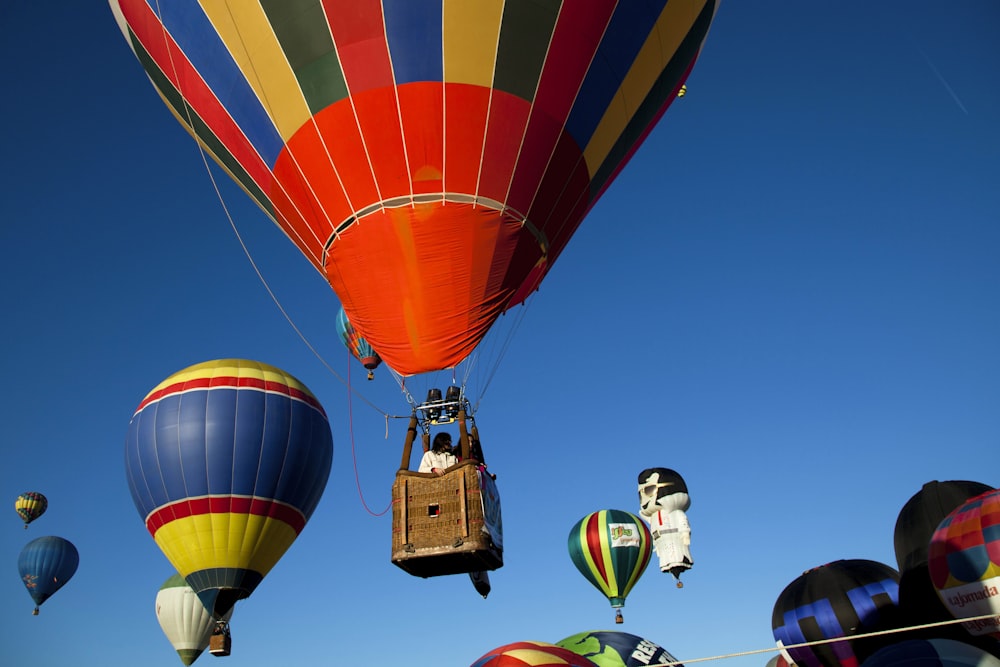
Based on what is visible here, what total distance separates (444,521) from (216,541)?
682 cm

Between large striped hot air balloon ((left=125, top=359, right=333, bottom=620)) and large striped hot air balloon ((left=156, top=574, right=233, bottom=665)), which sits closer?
large striped hot air balloon ((left=125, top=359, right=333, bottom=620))

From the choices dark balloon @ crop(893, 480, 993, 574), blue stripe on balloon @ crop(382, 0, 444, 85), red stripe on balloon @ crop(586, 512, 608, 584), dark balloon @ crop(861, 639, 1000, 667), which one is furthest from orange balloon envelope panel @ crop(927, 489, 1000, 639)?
red stripe on balloon @ crop(586, 512, 608, 584)

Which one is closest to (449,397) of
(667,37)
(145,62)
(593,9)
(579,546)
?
(593,9)

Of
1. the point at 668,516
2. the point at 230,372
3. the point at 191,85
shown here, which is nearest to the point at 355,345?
the point at 230,372

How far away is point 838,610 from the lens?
992 cm

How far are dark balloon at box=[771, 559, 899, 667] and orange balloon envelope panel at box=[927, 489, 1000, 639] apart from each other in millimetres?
2710

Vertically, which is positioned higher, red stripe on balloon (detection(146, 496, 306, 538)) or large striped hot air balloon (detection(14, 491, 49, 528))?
large striped hot air balloon (detection(14, 491, 49, 528))

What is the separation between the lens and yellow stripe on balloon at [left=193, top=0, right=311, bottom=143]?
6688mm

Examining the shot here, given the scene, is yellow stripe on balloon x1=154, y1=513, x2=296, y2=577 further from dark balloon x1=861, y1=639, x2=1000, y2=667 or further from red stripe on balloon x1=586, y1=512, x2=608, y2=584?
dark balloon x1=861, y1=639, x2=1000, y2=667

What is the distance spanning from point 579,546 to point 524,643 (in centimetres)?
814

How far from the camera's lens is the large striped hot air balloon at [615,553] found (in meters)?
16.2

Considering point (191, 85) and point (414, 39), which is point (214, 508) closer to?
point (191, 85)

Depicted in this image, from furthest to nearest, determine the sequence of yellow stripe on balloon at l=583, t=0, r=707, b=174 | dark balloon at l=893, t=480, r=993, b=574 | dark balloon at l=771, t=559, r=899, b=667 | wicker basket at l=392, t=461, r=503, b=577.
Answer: dark balloon at l=771, t=559, r=899, b=667 → dark balloon at l=893, t=480, r=993, b=574 → yellow stripe on balloon at l=583, t=0, r=707, b=174 → wicker basket at l=392, t=461, r=503, b=577

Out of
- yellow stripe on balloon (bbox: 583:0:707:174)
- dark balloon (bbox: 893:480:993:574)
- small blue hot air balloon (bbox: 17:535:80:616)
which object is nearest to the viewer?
yellow stripe on balloon (bbox: 583:0:707:174)
